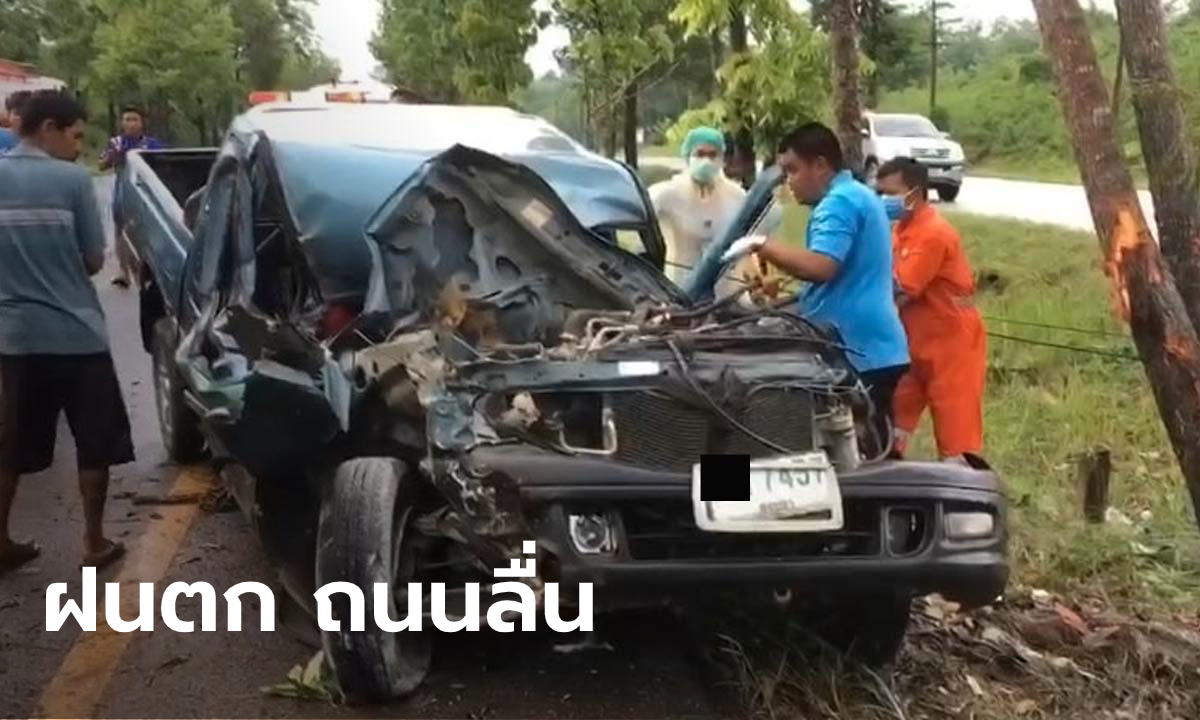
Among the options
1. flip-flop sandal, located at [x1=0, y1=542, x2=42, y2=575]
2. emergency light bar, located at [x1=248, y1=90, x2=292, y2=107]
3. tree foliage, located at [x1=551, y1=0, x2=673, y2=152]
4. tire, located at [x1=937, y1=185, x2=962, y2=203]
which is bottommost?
flip-flop sandal, located at [x1=0, y1=542, x2=42, y2=575]

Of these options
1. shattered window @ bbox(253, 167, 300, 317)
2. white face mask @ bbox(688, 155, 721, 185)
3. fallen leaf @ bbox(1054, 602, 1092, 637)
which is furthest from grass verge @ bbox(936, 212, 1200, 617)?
shattered window @ bbox(253, 167, 300, 317)

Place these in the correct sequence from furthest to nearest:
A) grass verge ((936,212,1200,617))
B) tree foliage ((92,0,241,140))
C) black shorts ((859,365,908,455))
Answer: tree foliage ((92,0,241,140)) < grass verge ((936,212,1200,617)) < black shorts ((859,365,908,455))

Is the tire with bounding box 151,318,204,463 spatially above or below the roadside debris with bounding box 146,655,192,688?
above

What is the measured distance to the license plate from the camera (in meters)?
4.03

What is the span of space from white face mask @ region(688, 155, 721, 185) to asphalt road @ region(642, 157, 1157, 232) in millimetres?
8893

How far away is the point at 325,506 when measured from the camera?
→ 170 inches

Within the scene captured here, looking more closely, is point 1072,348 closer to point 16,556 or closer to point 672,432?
point 672,432

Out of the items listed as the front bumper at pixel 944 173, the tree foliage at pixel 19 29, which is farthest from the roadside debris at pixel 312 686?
the tree foliage at pixel 19 29

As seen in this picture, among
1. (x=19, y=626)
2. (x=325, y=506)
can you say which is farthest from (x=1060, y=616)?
(x=19, y=626)

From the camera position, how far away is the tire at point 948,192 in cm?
2294

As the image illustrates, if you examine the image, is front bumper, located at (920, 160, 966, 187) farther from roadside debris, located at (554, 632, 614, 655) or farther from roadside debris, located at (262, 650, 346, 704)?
roadside debris, located at (262, 650, 346, 704)

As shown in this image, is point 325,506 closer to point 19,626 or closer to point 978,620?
point 19,626

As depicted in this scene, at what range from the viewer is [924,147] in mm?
24031

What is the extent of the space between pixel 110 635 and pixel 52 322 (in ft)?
3.85
